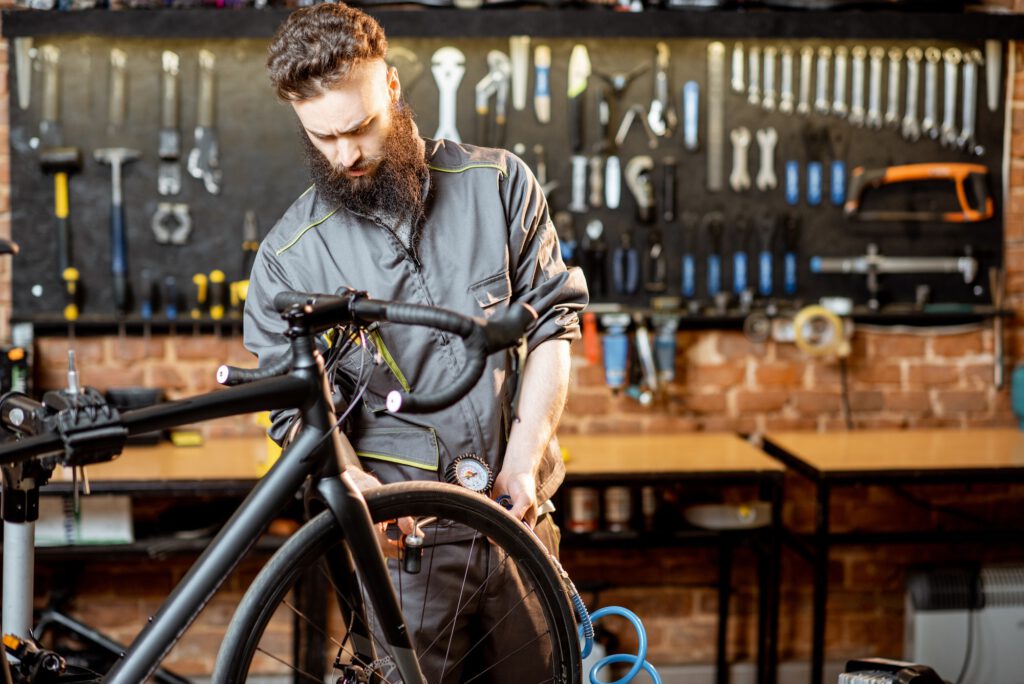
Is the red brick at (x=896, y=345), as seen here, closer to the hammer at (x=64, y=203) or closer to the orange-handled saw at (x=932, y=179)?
the orange-handled saw at (x=932, y=179)

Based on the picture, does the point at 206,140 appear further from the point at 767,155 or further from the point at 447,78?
the point at 767,155

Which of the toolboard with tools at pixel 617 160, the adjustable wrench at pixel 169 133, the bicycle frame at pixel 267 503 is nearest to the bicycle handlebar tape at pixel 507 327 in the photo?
the bicycle frame at pixel 267 503

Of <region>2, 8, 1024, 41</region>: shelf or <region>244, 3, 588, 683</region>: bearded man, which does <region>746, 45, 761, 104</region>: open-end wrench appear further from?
<region>244, 3, 588, 683</region>: bearded man

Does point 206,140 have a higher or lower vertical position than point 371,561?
higher

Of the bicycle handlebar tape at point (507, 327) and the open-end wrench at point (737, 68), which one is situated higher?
the open-end wrench at point (737, 68)

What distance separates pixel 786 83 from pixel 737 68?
17cm

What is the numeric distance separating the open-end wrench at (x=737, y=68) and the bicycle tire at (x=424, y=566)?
2.12 metres

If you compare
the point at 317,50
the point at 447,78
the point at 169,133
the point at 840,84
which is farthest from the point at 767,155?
the point at 317,50

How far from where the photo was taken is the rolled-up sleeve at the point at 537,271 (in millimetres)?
1687

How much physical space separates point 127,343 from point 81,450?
229cm

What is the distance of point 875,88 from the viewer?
328 centimetres

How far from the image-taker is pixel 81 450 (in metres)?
1.08

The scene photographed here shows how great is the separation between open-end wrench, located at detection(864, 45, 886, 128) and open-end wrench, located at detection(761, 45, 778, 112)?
30 cm

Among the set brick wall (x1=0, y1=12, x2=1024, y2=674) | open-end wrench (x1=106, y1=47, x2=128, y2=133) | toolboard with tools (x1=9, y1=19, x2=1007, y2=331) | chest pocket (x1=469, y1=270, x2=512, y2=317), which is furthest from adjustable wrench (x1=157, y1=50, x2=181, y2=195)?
chest pocket (x1=469, y1=270, x2=512, y2=317)
